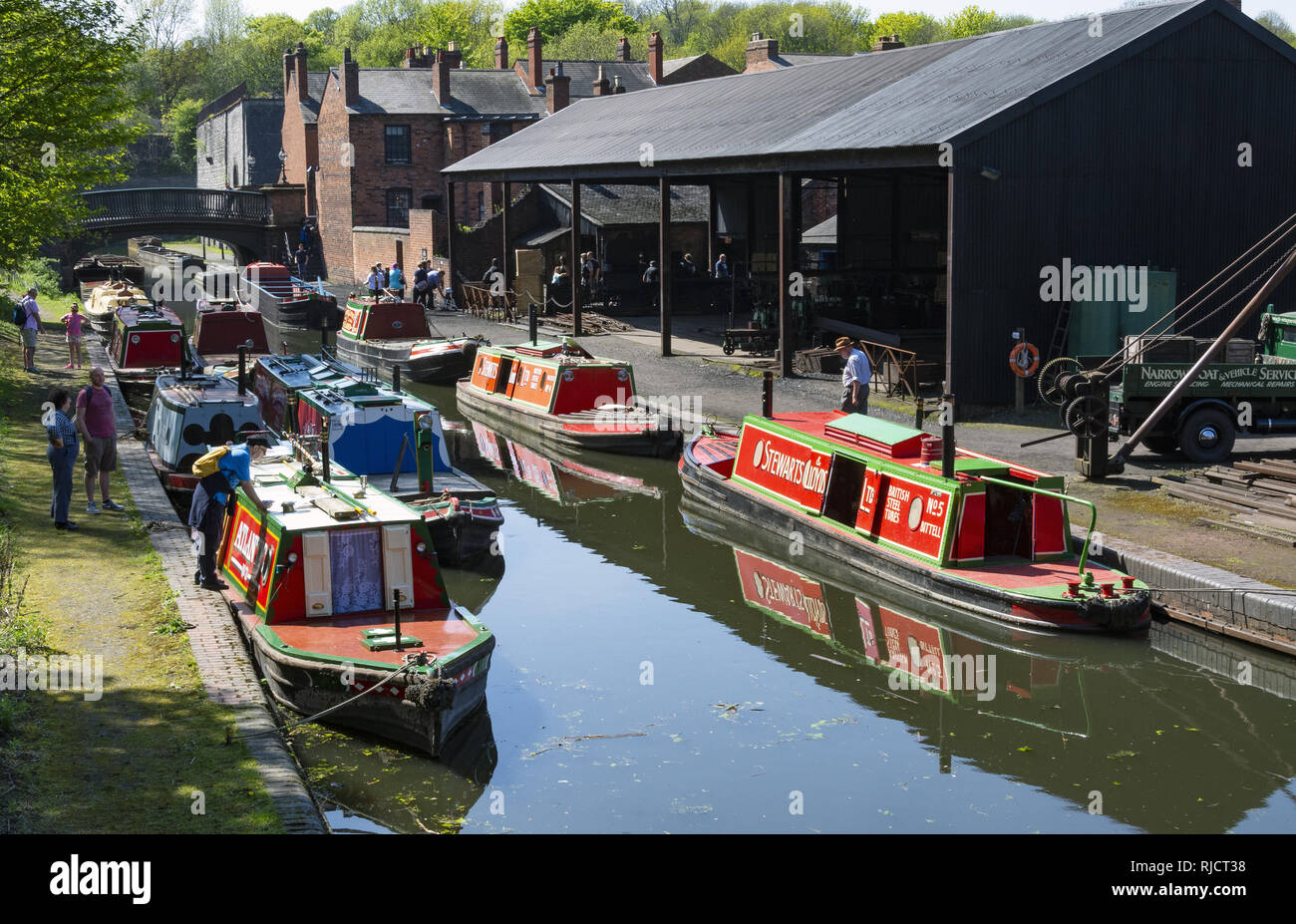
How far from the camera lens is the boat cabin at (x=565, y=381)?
1054 inches

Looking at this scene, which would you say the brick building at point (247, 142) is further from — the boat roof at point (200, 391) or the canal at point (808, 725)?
the canal at point (808, 725)

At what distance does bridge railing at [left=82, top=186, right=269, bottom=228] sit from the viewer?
2178 inches

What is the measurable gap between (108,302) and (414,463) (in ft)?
87.0

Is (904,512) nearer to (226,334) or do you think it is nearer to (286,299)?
(226,334)

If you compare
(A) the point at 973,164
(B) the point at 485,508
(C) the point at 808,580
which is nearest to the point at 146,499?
(B) the point at 485,508

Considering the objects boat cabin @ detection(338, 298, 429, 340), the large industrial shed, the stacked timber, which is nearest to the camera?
the stacked timber

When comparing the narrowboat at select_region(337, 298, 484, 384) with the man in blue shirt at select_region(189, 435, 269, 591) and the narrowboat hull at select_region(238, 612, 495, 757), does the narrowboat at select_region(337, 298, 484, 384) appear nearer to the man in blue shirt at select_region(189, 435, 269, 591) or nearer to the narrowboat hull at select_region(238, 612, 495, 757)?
the man in blue shirt at select_region(189, 435, 269, 591)

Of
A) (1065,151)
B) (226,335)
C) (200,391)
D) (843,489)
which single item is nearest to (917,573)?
(843,489)

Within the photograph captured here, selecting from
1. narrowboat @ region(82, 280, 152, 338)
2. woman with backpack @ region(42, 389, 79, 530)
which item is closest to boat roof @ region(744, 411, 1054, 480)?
woman with backpack @ region(42, 389, 79, 530)

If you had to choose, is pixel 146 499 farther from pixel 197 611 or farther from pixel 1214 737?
pixel 1214 737

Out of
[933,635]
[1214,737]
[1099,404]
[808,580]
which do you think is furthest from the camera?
[1099,404]

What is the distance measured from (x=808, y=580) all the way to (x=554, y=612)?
3.50 metres

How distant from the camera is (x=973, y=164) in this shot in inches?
967

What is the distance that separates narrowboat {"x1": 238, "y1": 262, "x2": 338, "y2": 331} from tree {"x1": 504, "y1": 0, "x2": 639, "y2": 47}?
226 feet
